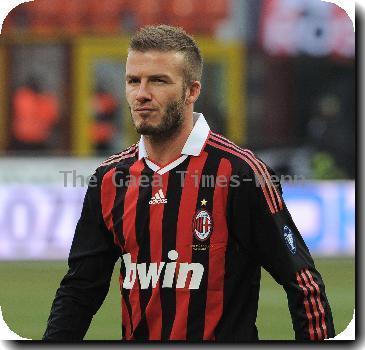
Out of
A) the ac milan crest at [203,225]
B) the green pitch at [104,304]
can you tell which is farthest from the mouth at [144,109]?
the green pitch at [104,304]

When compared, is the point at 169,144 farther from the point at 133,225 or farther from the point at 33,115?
the point at 33,115

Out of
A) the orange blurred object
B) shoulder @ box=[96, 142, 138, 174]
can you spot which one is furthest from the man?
the orange blurred object

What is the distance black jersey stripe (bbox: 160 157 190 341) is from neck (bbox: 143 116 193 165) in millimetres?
46

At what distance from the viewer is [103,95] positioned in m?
15.1

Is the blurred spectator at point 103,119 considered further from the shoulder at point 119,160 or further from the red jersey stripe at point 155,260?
the red jersey stripe at point 155,260

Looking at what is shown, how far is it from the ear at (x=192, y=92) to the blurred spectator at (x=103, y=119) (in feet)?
38.1

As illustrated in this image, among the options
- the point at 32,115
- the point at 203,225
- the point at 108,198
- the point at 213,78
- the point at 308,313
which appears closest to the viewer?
the point at 308,313

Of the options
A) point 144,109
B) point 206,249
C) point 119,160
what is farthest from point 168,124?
point 206,249

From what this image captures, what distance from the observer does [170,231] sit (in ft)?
11.3

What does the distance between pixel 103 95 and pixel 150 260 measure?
38.9ft

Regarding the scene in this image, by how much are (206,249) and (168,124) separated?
413 millimetres

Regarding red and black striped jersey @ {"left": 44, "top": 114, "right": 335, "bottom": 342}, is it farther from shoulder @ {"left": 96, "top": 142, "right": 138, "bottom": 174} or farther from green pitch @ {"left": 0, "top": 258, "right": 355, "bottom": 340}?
green pitch @ {"left": 0, "top": 258, "right": 355, "bottom": 340}

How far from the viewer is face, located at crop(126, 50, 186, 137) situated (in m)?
3.35

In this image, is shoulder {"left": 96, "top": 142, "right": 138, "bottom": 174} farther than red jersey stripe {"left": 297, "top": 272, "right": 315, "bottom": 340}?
Yes
